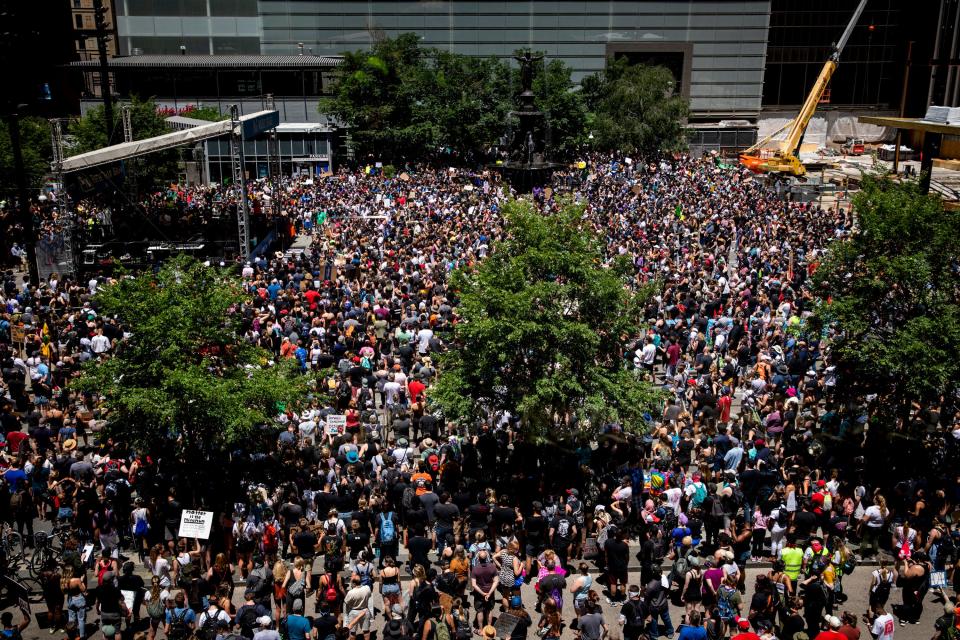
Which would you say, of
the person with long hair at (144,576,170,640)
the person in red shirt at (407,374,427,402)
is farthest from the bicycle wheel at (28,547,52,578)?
the person in red shirt at (407,374,427,402)

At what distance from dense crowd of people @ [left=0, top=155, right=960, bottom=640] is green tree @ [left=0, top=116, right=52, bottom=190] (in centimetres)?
1690

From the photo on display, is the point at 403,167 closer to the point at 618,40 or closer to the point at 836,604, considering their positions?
the point at 618,40

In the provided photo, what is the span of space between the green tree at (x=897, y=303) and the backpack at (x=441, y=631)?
7.96 metres

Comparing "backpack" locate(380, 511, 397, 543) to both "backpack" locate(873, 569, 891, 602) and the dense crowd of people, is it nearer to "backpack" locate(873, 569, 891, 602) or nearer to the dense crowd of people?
the dense crowd of people

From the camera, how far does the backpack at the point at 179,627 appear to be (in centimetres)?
977

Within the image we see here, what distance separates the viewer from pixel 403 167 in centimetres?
5244

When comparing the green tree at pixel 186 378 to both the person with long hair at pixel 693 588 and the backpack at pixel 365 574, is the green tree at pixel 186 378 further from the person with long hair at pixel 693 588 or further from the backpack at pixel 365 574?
the person with long hair at pixel 693 588

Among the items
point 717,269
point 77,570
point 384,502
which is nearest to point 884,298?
point 384,502

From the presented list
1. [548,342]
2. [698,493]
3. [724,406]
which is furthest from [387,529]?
[724,406]

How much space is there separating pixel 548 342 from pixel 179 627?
6.46 meters

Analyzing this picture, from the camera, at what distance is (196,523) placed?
459 inches

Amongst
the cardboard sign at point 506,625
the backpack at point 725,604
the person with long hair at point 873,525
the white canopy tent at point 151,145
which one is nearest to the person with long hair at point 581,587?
the cardboard sign at point 506,625

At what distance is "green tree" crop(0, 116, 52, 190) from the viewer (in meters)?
34.4

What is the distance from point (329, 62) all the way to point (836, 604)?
5013 centimetres
